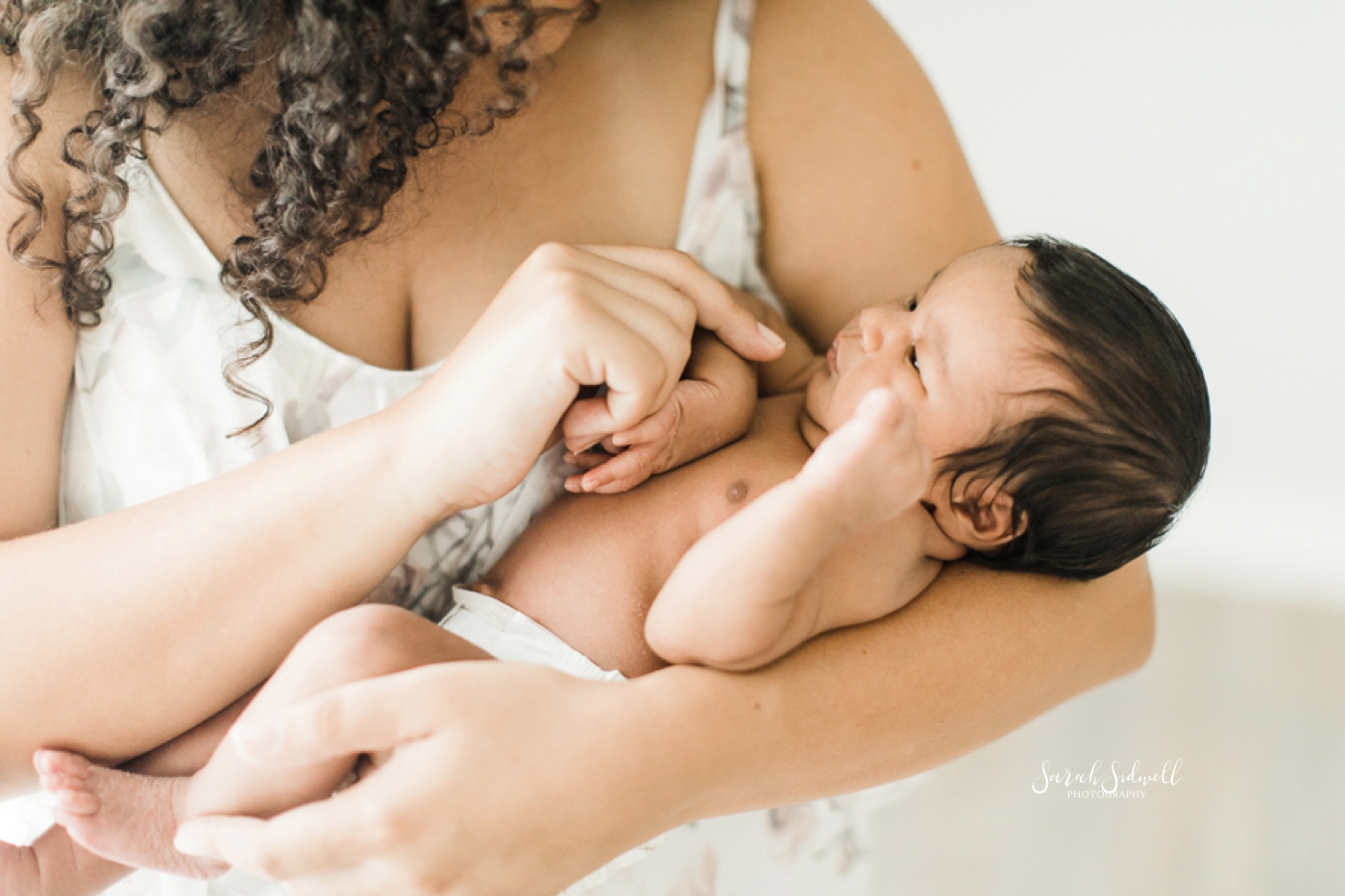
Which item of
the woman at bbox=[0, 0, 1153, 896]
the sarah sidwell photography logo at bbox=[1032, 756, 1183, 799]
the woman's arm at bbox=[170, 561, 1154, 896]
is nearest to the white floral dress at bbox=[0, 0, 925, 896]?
the woman at bbox=[0, 0, 1153, 896]

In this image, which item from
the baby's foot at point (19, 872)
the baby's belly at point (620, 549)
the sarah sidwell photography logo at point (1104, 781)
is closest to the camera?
the baby's foot at point (19, 872)

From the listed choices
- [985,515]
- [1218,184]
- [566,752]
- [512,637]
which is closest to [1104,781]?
[1218,184]

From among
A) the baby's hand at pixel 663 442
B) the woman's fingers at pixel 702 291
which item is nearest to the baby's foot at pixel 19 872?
the baby's hand at pixel 663 442

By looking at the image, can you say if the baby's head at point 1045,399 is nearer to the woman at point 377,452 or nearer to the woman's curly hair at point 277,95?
the woman at point 377,452

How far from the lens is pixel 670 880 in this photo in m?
0.90

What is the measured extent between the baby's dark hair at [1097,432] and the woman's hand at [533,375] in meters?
0.30

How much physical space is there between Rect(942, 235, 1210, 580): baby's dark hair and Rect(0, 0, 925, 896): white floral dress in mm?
292

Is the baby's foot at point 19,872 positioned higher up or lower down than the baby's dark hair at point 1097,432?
lower down

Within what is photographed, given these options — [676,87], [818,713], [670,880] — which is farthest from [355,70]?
[670,880]

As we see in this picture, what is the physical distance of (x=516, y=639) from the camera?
788mm

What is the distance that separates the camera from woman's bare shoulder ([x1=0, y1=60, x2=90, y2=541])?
644mm

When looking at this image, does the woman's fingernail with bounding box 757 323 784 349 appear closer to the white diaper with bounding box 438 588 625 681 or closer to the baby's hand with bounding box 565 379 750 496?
the baby's hand with bounding box 565 379 750 496

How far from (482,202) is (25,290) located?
1.09 ft

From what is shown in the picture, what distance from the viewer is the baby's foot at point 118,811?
2.10 ft
